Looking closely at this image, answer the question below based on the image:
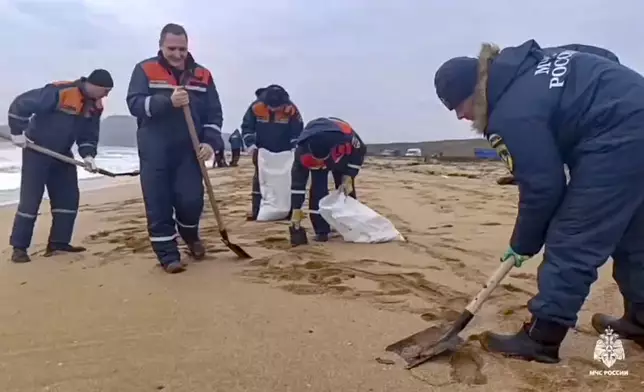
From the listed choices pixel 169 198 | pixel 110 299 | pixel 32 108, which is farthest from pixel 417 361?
pixel 32 108

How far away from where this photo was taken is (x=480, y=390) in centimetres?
236

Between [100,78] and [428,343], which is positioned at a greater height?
[100,78]

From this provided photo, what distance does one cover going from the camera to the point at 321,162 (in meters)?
5.64

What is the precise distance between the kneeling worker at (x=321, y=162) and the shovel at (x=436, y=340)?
8.70 ft

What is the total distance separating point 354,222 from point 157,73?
2.07 m

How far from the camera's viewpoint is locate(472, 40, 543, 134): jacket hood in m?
2.53

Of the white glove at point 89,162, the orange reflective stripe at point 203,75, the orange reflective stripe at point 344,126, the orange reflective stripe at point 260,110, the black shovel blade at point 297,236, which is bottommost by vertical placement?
the black shovel blade at point 297,236

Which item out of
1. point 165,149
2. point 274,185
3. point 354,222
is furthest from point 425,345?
point 274,185

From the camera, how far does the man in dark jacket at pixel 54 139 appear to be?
4977mm

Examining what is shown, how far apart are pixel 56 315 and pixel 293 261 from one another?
1780 mm

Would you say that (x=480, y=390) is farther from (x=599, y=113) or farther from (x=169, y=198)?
(x=169, y=198)

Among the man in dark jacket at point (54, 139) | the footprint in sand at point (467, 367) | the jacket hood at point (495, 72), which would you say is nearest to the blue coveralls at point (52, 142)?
the man in dark jacket at point (54, 139)

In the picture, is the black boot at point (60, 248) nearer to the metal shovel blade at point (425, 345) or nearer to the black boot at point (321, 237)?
the black boot at point (321, 237)

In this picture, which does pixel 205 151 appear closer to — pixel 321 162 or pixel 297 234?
pixel 297 234
